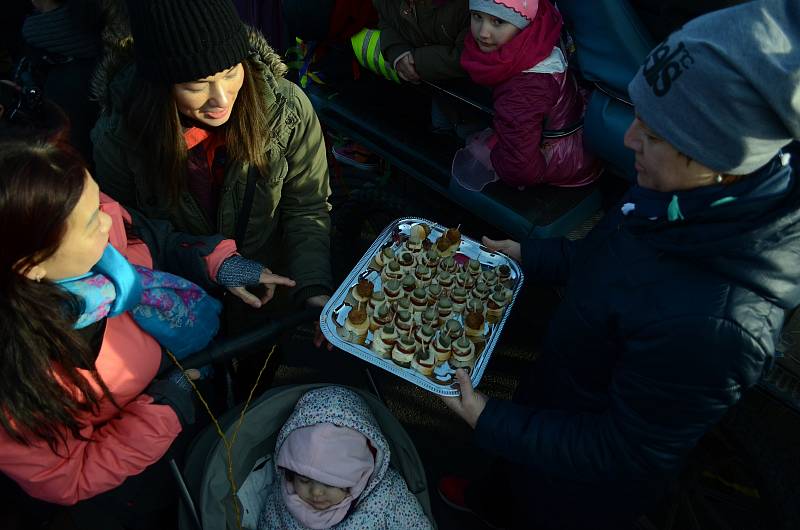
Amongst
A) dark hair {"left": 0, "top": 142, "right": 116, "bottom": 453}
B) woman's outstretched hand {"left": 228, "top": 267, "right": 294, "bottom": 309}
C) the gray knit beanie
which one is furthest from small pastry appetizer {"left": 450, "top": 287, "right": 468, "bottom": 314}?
dark hair {"left": 0, "top": 142, "right": 116, "bottom": 453}

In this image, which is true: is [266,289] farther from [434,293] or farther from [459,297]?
[459,297]

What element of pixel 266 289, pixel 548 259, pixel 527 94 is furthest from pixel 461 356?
pixel 527 94

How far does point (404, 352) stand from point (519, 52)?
55.4 inches

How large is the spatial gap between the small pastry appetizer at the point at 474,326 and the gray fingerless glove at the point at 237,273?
79cm

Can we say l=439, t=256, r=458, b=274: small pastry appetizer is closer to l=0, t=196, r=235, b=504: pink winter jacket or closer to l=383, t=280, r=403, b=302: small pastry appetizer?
l=383, t=280, r=403, b=302: small pastry appetizer

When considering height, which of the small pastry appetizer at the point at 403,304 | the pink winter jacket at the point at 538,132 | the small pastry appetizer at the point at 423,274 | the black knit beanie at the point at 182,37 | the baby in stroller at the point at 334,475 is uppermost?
the black knit beanie at the point at 182,37

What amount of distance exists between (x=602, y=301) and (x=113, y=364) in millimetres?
1362

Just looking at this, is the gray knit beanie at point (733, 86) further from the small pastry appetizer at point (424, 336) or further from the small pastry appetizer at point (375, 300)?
the small pastry appetizer at point (375, 300)

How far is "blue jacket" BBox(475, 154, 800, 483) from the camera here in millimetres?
1244

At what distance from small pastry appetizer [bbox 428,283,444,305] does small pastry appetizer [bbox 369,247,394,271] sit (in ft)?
0.70

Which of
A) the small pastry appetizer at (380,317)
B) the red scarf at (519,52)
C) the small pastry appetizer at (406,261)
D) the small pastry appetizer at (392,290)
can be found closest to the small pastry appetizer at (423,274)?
the small pastry appetizer at (406,261)

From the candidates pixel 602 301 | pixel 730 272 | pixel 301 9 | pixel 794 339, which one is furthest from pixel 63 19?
pixel 794 339

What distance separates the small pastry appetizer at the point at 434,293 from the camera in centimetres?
222

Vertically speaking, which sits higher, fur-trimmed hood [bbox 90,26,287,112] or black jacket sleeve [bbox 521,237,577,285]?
fur-trimmed hood [bbox 90,26,287,112]
